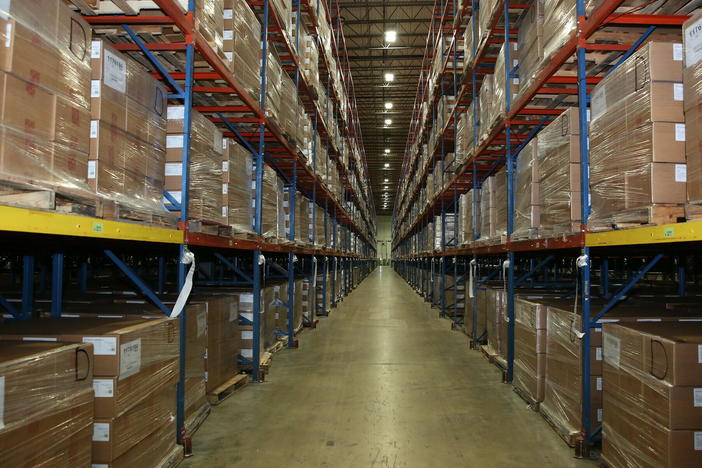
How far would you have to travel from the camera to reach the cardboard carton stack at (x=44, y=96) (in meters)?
1.90

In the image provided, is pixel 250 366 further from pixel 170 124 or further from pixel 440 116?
pixel 440 116

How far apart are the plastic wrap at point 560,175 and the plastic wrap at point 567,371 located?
2.54 ft

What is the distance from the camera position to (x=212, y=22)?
388cm

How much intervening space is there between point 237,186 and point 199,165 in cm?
94

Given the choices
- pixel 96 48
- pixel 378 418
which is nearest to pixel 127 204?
pixel 96 48

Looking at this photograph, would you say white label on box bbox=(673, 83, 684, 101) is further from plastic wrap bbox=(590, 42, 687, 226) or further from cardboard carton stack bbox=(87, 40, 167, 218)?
cardboard carton stack bbox=(87, 40, 167, 218)

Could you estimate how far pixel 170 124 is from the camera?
359 cm

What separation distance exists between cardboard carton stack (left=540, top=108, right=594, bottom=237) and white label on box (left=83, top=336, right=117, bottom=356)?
3453mm

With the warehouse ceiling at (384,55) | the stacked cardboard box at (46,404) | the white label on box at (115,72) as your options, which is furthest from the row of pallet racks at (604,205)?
the warehouse ceiling at (384,55)

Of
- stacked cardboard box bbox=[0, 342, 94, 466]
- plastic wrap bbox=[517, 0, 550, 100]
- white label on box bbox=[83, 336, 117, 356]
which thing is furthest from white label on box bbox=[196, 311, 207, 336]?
plastic wrap bbox=[517, 0, 550, 100]

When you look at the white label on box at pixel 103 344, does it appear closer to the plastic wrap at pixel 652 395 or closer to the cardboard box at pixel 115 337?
the cardboard box at pixel 115 337

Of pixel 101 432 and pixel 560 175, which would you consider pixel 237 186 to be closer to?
pixel 101 432

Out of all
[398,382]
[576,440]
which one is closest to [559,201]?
[576,440]

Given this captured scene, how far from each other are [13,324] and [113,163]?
4.34 feet
